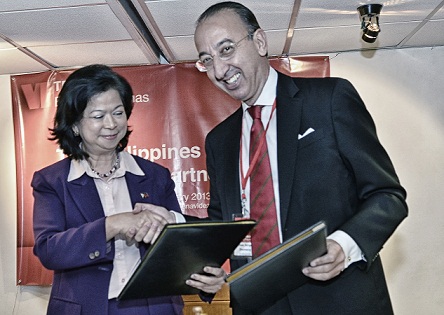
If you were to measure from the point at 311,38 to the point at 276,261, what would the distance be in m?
3.56

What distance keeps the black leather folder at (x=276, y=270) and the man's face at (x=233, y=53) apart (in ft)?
1.92

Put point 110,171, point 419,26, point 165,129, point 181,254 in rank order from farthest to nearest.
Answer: point 165,129 → point 419,26 → point 110,171 → point 181,254

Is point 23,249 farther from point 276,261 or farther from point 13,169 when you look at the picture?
point 276,261

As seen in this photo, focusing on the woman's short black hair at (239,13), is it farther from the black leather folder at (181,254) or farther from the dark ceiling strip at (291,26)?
the dark ceiling strip at (291,26)

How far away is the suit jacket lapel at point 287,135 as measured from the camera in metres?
1.77

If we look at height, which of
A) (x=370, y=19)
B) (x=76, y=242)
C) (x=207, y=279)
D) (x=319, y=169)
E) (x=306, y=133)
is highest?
(x=370, y=19)

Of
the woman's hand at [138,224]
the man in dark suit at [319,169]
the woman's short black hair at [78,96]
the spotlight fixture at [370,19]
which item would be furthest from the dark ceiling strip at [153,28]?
the man in dark suit at [319,169]

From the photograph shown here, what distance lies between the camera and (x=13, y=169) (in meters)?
5.39

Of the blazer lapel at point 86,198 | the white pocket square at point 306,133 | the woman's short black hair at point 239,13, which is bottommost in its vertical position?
the blazer lapel at point 86,198

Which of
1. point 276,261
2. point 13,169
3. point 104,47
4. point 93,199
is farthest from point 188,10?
point 276,261

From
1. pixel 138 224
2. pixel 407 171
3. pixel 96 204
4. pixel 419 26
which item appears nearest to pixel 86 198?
pixel 96 204

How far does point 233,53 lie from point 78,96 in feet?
2.57

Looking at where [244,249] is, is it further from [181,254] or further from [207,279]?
[181,254]

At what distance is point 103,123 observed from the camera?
2385 mm
